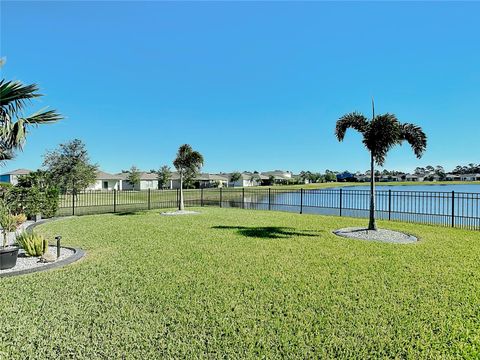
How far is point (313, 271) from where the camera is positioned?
488 centimetres

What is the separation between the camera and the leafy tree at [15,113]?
6.07m

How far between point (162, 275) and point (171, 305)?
126 centimetres

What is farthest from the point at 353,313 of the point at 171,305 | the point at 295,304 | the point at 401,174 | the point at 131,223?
the point at 401,174

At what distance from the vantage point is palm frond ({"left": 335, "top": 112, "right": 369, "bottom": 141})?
28.1ft

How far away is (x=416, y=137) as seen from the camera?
8391mm

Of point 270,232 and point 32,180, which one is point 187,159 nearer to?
point 32,180

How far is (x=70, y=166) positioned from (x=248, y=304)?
31.1 meters

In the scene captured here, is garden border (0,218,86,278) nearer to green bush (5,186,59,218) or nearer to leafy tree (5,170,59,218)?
green bush (5,186,59,218)

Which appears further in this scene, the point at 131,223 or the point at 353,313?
the point at 131,223

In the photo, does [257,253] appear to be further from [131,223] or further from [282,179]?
[282,179]

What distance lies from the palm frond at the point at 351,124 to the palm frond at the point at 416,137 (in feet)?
3.93

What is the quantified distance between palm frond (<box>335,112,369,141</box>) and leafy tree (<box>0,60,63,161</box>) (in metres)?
8.20

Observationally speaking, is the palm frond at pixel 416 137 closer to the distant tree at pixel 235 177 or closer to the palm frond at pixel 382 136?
the palm frond at pixel 382 136

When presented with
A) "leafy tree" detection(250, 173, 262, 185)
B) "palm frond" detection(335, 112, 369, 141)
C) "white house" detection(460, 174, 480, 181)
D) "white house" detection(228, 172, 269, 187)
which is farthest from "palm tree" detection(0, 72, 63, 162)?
"white house" detection(460, 174, 480, 181)
